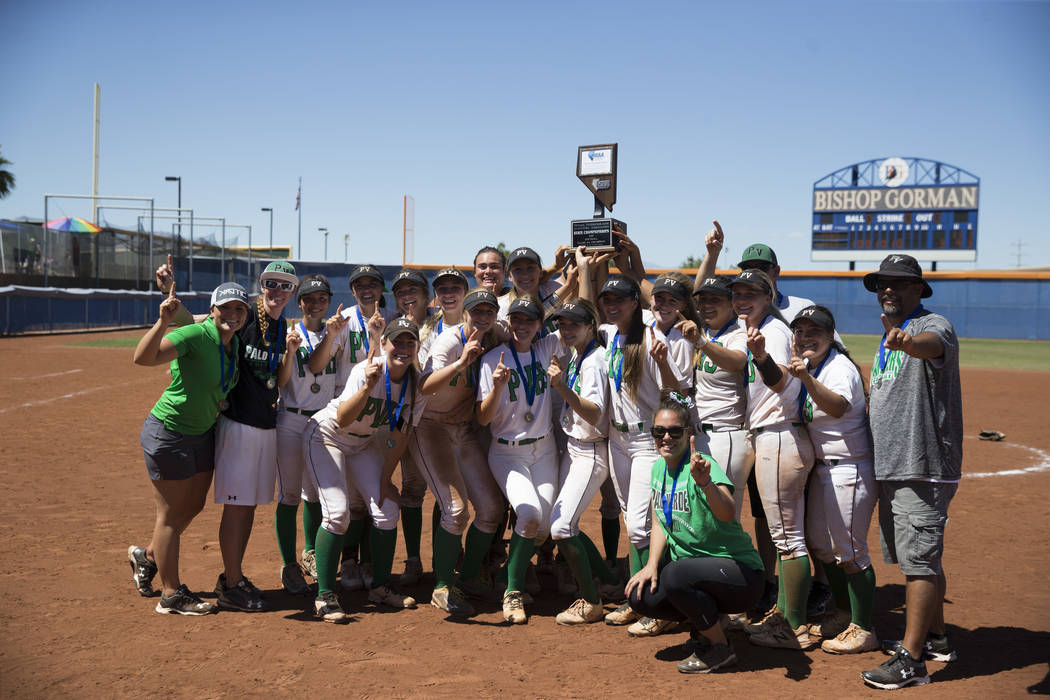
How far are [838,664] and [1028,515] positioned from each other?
13.7 ft

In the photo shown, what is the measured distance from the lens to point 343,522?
4.85m

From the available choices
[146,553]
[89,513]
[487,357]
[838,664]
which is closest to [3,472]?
[89,513]

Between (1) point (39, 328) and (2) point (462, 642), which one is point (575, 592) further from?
(1) point (39, 328)

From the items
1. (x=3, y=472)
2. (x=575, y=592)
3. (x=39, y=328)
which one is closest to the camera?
(x=575, y=592)

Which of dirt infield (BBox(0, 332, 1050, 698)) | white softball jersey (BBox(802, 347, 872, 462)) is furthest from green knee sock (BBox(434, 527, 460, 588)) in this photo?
white softball jersey (BBox(802, 347, 872, 462))

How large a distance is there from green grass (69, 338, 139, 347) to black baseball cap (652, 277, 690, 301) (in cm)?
2346

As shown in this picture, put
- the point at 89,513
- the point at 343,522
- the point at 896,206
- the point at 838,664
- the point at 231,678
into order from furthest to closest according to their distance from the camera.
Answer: the point at 896,206
the point at 89,513
the point at 343,522
the point at 838,664
the point at 231,678

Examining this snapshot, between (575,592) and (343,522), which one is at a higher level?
(343,522)

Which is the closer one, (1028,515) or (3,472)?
(1028,515)

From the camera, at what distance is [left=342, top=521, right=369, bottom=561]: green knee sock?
5.45 m

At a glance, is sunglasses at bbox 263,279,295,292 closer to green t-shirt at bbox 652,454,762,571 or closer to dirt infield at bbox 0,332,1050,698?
dirt infield at bbox 0,332,1050,698

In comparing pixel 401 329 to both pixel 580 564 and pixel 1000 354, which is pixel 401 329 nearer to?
pixel 580 564

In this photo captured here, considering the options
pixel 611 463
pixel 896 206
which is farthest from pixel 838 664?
pixel 896 206

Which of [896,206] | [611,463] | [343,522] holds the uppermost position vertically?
[896,206]
